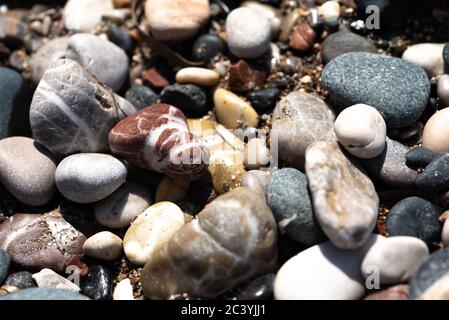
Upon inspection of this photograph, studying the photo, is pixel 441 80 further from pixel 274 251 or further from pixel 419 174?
pixel 274 251

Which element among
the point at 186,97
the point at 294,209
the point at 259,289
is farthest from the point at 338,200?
the point at 186,97

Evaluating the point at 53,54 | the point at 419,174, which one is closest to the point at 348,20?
the point at 419,174

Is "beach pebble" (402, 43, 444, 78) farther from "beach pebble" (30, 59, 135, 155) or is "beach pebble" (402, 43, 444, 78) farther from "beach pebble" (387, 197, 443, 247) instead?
"beach pebble" (30, 59, 135, 155)

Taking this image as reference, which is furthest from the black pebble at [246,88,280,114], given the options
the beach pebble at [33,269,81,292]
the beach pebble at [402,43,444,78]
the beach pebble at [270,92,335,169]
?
the beach pebble at [33,269,81,292]

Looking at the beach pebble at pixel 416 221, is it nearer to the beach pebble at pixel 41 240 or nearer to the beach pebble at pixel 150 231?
the beach pebble at pixel 150 231

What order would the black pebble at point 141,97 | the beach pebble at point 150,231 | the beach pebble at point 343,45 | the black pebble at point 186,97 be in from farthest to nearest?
the black pebble at point 141,97 < the black pebble at point 186,97 < the beach pebble at point 343,45 < the beach pebble at point 150,231

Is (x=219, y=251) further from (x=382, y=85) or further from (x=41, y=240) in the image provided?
(x=382, y=85)

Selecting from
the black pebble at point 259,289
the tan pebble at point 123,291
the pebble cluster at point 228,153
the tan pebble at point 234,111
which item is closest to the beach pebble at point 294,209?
the pebble cluster at point 228,153
